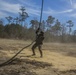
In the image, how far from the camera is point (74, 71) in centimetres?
1084

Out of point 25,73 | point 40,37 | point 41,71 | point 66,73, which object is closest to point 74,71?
point 66,73

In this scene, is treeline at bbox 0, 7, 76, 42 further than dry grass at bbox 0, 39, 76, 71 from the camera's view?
Yes

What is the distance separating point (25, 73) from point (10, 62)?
2.71m

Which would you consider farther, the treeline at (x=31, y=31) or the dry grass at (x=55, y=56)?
the treeline at (x=31, y=31)

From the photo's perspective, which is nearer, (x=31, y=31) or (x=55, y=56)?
(x=55, y=56)

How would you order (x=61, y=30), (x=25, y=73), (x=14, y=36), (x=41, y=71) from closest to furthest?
(x=25, y=73), (x=41, y=71), (x=14, y=36), (x=61, y=30)

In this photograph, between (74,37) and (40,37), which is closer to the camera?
(40,37)

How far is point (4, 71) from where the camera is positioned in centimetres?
1028

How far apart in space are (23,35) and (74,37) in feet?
41.3

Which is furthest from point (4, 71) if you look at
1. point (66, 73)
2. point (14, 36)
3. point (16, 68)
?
point (14, 36)

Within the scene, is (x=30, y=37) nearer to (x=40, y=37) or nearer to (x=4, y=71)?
(x=40, y=37)

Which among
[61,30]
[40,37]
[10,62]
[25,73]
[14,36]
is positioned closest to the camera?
[25,73]

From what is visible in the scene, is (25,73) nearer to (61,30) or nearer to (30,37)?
(30,37)

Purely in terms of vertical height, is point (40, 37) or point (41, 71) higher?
point (40, 37)
